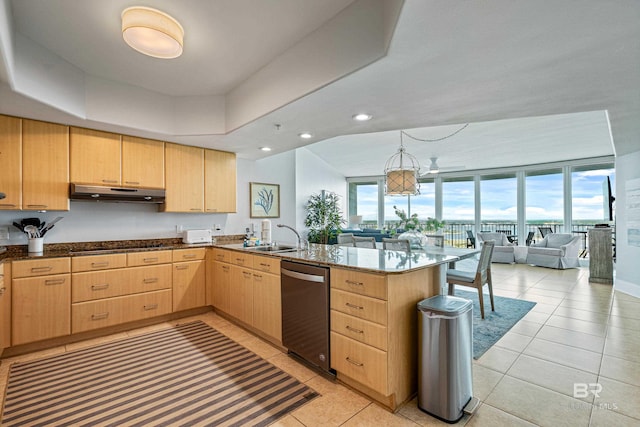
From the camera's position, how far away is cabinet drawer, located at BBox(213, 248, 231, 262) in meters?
3.48

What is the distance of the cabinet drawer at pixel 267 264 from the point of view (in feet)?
8.97

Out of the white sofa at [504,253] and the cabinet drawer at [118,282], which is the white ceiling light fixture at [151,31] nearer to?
the cabinet drawer at [118,282]

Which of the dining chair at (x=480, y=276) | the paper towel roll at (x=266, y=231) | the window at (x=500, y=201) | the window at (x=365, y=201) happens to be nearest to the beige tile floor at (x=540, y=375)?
the dining chair at (x=480, y=276)

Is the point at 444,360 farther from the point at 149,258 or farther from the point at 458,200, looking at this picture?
the point at 458,200

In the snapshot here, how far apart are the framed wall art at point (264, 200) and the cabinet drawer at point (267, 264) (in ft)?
6.32

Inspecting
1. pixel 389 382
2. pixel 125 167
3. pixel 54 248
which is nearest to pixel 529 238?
pixel 389 382

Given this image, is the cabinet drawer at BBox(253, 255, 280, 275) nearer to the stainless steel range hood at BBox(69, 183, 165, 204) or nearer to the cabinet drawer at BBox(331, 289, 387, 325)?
the cabinet drawer at BBox(331, 289, 387, 325)

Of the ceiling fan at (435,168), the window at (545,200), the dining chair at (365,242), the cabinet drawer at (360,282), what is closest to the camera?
the cabinet drawer at (360,282)

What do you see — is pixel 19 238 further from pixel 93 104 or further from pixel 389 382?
pixel 389 382

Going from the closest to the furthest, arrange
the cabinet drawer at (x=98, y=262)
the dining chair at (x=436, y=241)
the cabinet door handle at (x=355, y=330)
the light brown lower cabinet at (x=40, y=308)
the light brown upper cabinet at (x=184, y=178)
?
1. the cabinet door handle at (x=355, y=330)
2. the light brown lower cabinet at (x=40, y=308)
3. the cabinet drawer at (x=98, y=262)
4. the light brown upper cabinet at (x=184, y=178)
5. the dining chair at (x=436, y=241)

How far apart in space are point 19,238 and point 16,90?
65.1 inches

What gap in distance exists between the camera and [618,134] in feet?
11.9

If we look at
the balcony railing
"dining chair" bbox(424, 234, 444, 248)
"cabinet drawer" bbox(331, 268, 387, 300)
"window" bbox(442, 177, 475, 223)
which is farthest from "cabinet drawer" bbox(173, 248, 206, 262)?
"window" bbox(442, 177, 475, 223)

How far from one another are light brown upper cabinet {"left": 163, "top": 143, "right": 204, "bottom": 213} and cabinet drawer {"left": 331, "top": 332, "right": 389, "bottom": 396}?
2705mm
